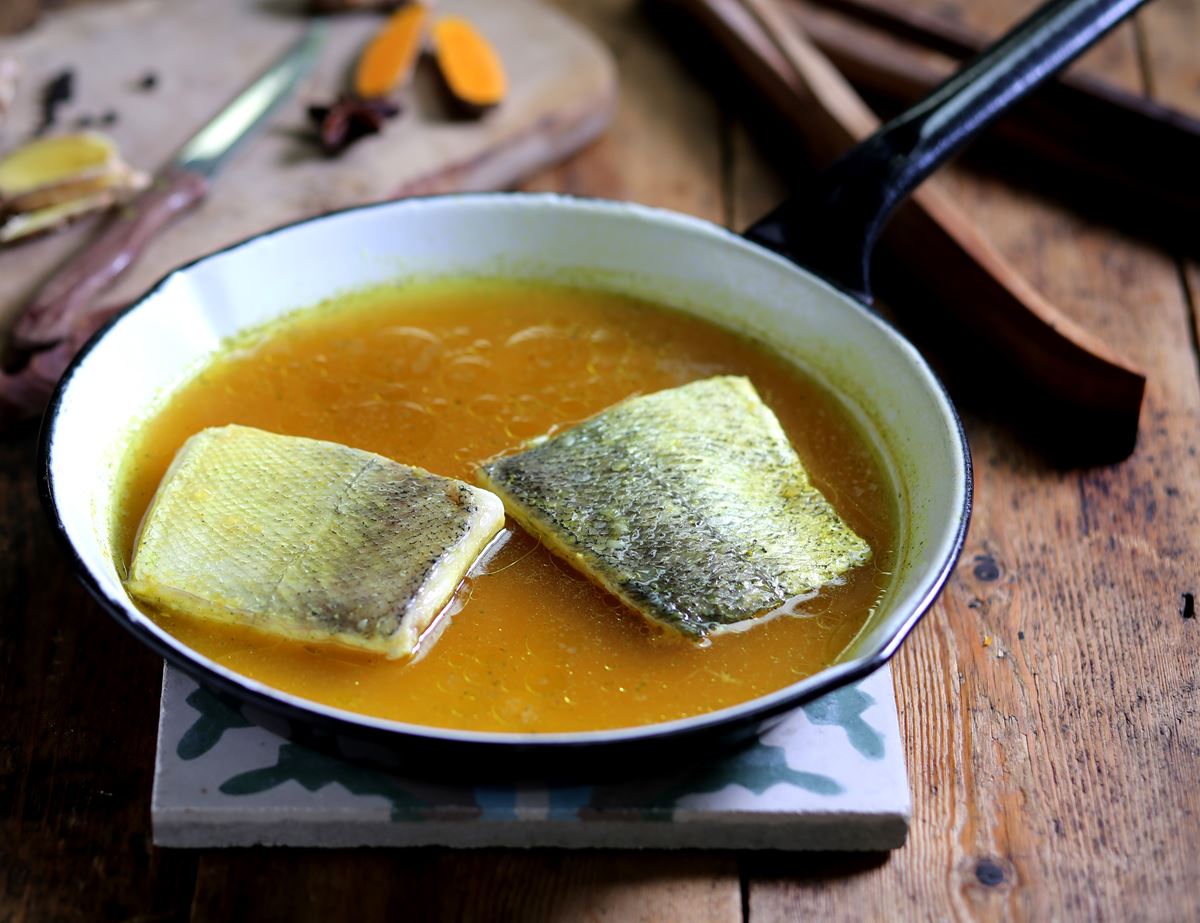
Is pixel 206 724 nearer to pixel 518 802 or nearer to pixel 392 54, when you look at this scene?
pixel 518 802

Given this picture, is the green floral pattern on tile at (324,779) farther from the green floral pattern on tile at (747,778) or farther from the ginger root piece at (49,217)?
the ginger root piece at (49,217)

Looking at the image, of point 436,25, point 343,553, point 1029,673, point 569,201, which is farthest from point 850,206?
point 436,25

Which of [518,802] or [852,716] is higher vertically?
[518,802]

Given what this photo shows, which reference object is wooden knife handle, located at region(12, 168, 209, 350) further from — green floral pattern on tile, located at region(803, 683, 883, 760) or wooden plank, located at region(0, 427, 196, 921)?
green floral pattern on tile, located at region(803, 683, 883, 760)

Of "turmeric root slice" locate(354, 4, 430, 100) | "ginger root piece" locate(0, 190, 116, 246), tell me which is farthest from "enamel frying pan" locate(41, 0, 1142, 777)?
"turmeric root slice" locate(354, 4, 430, 100)

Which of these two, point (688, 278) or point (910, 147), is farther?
point (688, 278)

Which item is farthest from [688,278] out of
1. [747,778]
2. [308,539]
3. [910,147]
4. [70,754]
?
[70,754]

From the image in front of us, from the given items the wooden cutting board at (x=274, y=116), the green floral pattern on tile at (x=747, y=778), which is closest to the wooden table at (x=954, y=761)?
the green floral pattern on tile at (x=747, y=778)
